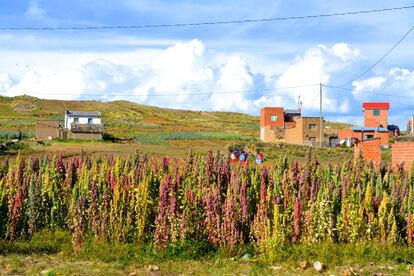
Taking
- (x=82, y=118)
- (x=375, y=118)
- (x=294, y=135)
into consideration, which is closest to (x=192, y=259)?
(x=294, y=135)

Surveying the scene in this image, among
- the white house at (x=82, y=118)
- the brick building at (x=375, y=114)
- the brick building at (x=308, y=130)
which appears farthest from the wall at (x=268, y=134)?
the white house at (x=82, y=118)

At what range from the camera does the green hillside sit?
98.7m

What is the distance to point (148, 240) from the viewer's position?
8.20 meters

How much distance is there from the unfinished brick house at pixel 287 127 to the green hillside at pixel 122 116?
50.1 ft

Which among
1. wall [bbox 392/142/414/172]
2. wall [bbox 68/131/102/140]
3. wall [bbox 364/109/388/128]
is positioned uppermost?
wall [bbox 364/109/388/128]

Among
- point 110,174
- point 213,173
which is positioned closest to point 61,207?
point 110,174

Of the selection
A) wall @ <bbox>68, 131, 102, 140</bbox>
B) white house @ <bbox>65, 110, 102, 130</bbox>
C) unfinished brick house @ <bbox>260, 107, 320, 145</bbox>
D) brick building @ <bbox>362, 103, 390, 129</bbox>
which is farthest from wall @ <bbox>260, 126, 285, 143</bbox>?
wall @ <bbox>68, 131, 102, 140</bbox>

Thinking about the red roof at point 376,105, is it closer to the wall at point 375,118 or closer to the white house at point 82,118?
the wall at point 375,118

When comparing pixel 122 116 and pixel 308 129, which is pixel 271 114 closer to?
pixel 308 129

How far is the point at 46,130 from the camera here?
207 feet

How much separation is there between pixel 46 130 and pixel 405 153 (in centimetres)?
A: 5222

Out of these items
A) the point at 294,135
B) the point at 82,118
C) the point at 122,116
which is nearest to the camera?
the point at 294,135

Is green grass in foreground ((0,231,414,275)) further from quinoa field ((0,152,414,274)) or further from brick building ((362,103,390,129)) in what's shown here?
brick building ((362,103,390,129))

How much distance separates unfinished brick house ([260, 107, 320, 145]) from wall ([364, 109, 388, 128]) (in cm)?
1005
